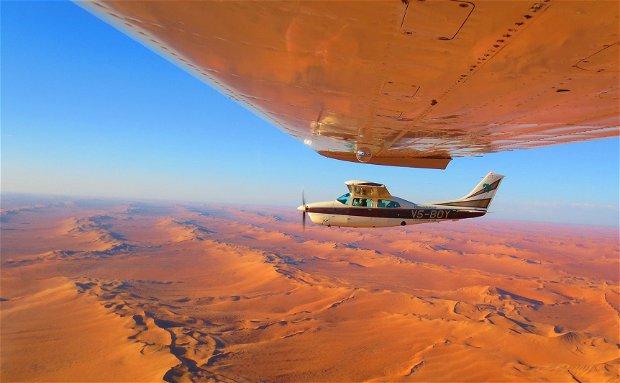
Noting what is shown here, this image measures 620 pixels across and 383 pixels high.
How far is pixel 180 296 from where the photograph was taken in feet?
140

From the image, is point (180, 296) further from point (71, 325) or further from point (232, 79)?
point (232, 79)

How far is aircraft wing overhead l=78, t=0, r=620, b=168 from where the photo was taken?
2.03 m

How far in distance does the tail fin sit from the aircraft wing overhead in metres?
8.89

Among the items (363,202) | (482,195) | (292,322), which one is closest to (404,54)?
(363,202)

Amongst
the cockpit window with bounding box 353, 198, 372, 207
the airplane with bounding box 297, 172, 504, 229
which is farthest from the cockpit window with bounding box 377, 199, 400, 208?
the cockpit window with bounding box 353, 198, 372, 207

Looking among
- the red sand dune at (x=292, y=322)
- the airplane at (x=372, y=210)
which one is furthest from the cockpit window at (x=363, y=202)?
the red sand dune at (x=292, y=322)

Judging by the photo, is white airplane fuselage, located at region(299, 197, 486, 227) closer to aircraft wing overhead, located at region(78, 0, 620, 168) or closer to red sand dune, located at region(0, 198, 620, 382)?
aircraft wing overhead, located at region(78, 0, 620, 168)

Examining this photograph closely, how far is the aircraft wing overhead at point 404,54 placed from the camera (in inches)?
80.0

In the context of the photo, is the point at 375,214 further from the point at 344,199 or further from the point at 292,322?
the point at 292,322

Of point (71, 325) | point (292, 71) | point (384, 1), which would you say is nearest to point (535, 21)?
point (384, 1)

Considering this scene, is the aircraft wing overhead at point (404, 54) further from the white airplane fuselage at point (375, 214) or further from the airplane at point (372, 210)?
the white airplane fuselage at point (375, 214)

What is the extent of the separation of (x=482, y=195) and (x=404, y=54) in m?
13.1

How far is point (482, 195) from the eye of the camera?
13961 millimetres

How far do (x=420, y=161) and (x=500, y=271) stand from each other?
233 feet
